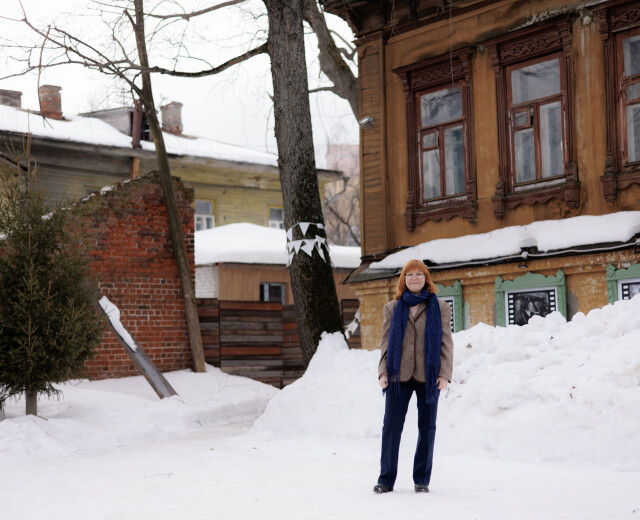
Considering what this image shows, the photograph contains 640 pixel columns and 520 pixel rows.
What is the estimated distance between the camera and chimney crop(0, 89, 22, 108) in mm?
30141

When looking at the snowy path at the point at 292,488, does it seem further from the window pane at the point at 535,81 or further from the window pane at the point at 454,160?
the window pane at the point at 535,81

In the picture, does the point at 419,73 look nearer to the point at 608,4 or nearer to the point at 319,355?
the point at 608,4

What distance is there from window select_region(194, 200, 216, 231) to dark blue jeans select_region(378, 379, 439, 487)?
2489cm

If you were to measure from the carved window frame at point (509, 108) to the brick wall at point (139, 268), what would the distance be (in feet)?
19.7

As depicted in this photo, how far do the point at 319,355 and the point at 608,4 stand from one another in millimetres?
6519

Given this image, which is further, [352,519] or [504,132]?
[504,132]

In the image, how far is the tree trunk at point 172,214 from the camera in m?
15.7

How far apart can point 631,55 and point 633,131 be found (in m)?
1.10

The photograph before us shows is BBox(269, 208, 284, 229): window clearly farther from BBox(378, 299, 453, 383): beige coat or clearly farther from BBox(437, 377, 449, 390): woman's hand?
BBox(437, 377, 449, 390): woman's hand

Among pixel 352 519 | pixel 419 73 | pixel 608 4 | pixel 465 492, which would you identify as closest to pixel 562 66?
pixel 608 4

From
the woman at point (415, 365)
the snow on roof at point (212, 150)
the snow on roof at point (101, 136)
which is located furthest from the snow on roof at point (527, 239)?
the snow on roof at point (212, 150)

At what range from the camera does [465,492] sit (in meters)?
6.55

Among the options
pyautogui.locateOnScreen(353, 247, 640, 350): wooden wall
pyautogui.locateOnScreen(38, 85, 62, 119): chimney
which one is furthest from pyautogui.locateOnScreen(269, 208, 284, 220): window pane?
pyautogui.locateOnScreen(353, 247, 640, 350): wooden wall

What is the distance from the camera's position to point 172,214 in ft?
51.6
